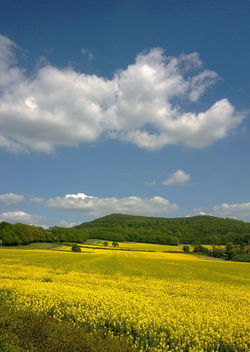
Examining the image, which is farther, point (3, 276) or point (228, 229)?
point (228, 229)

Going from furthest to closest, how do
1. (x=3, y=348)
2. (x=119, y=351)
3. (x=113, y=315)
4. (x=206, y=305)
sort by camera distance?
(x=206, y=305), (x=113, y=315), (x=119, y=351), (x=3, y=348)

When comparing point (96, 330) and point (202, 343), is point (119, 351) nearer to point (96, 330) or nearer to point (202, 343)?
point (96, 330)

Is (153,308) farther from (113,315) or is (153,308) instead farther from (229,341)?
(229,341)

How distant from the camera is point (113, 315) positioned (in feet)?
30.9

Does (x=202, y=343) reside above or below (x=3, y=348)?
below

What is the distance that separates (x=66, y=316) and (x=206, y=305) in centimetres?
766

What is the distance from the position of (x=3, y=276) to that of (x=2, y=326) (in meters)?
12.6

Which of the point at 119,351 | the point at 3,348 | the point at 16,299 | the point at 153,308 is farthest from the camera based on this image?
the point at 16,299

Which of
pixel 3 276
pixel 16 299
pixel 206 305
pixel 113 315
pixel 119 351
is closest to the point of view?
pixel 119 351

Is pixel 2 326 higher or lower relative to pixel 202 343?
higher

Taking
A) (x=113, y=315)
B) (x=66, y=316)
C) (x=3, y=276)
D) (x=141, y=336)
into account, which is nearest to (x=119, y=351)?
(x=141, y=336)

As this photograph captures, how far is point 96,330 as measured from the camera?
8.29 m

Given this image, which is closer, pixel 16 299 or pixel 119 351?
pixel 119 351

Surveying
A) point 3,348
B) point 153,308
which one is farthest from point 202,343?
point 3,348
